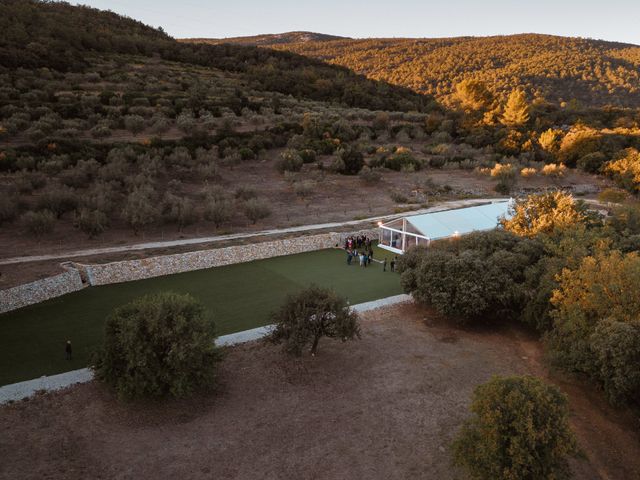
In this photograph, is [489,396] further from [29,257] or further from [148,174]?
[148,174]

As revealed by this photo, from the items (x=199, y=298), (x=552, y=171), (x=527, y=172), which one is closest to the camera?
(x=199, y=298)

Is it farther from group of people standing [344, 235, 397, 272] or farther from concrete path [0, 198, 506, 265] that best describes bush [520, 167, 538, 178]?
group of people standing [344, 235, 397, 272]

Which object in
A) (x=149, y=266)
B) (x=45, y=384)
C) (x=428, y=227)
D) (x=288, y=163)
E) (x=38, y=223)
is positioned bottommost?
(x=45, y=384)

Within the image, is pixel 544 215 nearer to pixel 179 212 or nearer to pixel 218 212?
pixel 218 212

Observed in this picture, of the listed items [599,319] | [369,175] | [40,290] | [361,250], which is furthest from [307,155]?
[599,319]

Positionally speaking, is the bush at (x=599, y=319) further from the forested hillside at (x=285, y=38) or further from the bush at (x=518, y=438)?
the forested hillside at (x=285, y=38)

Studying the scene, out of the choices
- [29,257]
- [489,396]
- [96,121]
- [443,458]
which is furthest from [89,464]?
→ [96,121]
